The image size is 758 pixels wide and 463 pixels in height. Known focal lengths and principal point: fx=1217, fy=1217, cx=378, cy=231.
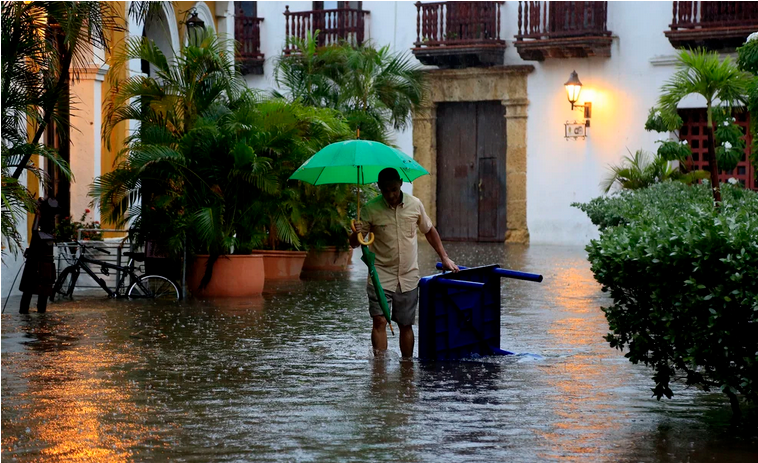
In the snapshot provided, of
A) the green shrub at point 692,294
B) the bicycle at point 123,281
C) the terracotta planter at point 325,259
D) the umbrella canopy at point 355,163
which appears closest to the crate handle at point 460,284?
the umbrella canopy at point 355,163

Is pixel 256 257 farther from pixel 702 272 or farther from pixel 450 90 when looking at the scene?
pixel 450 90

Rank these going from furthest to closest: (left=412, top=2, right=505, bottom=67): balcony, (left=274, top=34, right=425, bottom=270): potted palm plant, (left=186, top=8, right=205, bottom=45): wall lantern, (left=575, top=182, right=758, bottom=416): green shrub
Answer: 1. (left=412, top=2, right=505, bottom=67): balcony
2. (left=274, top=34, right=425, bottom=270): potted palm plant
3. (left=186, top=8, right=205, bottom=45): wall lantern
4. (left=575, top=182, right=758, bottom=416): green shrub

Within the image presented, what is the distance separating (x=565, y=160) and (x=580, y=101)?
138 centimetres

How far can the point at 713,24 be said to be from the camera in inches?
986

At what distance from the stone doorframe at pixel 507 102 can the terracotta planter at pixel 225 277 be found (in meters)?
→ 13.9

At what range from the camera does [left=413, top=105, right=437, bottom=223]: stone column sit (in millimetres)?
29000

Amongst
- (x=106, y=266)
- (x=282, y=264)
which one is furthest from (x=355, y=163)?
(x=282, y=264)

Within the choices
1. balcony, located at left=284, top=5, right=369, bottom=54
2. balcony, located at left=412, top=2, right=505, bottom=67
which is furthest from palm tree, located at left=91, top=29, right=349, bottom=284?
balcony, located at left=284, top=5, right=369, bottom=54

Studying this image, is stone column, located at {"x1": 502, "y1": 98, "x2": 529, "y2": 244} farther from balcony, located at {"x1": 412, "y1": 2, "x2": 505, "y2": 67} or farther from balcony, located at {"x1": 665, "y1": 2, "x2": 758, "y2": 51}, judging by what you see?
balcony, located at {"x1": 665, "y1": 2, "x2": 758, "y2": 51}

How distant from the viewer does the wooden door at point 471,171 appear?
28.6 metres

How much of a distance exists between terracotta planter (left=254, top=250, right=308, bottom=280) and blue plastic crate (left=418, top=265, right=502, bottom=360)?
8.10 meters

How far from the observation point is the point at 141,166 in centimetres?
1352

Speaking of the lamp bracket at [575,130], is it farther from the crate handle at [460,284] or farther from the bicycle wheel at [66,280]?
the crate handle at [460,284]

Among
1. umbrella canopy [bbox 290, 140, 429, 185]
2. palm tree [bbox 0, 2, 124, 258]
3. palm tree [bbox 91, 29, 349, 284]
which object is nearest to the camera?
umbrella canopy [bbox 290, 140, 429, 185]
